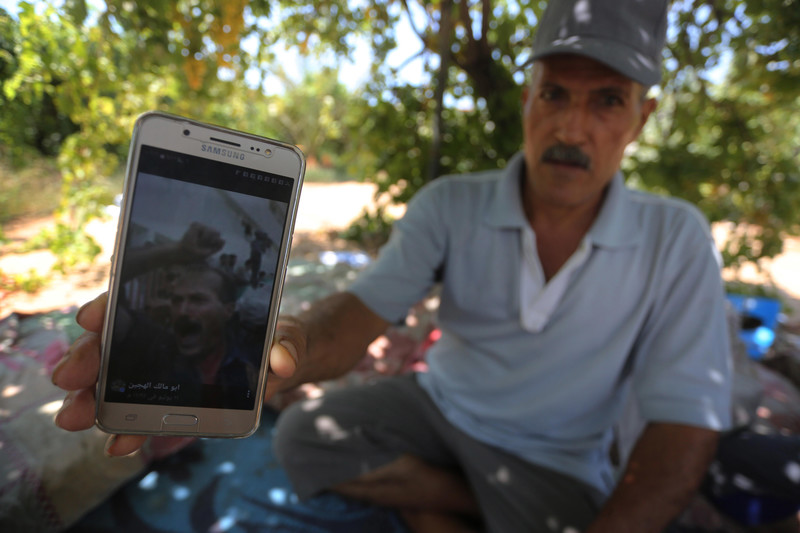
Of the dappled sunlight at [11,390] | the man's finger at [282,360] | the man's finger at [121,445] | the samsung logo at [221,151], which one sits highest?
the samsung logo at [221,151]

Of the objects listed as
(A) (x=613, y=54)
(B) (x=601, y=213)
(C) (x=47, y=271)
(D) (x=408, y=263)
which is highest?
(A) (x=613, y=54)

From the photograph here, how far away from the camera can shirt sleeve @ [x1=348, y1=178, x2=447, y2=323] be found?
1526mm

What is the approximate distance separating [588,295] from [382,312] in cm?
66

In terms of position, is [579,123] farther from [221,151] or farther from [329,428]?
[329,428]

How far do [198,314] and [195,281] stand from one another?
55mm

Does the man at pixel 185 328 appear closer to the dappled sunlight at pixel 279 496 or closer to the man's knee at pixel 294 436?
the man's knee at pixel 294 436

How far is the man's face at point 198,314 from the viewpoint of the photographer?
2.40 feet

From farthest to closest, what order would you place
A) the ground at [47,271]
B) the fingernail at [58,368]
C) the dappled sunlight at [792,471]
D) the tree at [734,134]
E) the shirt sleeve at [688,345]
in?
1. the tree at [734,134]
2. the dappled sunlight at [792,471]
3. the shirt sleeve at [688,345]
4. the ground at [47,271]
5. the fingernail at [58,368]

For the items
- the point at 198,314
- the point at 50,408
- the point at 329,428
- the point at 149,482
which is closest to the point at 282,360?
the point at 198,314

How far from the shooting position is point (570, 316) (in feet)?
4.93

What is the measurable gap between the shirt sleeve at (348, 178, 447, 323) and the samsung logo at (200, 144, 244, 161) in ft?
2.68

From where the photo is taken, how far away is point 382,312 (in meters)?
1.51

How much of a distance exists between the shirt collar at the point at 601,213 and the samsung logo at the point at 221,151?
106 centimetres

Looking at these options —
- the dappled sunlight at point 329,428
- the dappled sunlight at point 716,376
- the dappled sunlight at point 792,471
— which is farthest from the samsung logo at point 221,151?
the dappled sunlight at point 792,471
